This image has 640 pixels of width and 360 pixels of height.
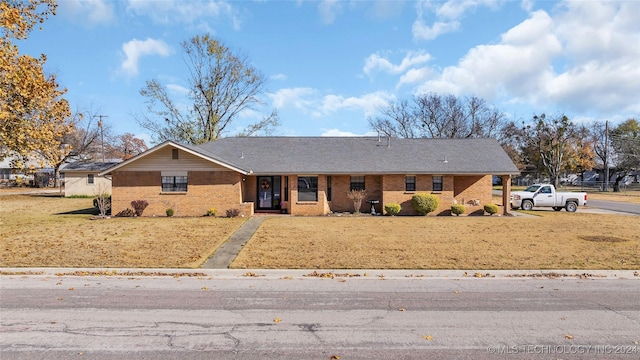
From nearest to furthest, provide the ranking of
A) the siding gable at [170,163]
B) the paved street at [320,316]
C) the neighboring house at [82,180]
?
the paved street at [320,316]
the siding gable at [170,163]
the neighboring house at [82,180]

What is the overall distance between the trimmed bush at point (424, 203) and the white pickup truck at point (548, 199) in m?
7.67

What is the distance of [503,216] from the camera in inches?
925

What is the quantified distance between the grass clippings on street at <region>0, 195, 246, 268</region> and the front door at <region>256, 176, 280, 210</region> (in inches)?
155

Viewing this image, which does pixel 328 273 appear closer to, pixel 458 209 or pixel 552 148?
pixel 458 209

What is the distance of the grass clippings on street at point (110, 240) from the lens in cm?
1156

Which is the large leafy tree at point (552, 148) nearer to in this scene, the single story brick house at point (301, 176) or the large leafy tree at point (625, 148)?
the large leafy tree at point (625, 148)

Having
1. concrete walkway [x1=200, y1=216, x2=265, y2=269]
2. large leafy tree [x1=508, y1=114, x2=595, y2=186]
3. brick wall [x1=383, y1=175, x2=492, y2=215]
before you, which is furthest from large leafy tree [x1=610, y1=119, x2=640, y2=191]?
concrete walkway [x1=200, y1=216, x2=265, y2=269]

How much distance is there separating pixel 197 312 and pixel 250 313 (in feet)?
3.29

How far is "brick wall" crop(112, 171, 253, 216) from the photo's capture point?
22922 millimetres

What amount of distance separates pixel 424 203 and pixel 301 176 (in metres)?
7.68

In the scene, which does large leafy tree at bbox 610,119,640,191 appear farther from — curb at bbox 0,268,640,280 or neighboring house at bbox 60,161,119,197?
neighboring house at bbox 60,161,119,197

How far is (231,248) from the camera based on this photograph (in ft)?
44.8

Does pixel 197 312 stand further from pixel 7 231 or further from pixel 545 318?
pixel 7 231

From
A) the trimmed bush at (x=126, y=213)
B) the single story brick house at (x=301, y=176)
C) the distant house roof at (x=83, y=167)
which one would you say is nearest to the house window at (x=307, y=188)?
the single story brick house at (x=301, y=176)
